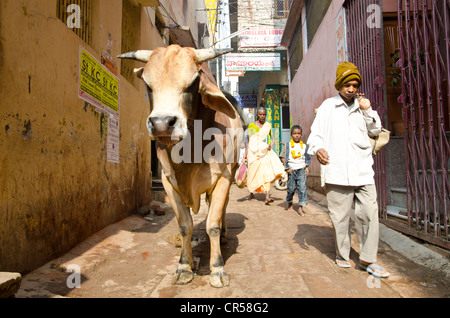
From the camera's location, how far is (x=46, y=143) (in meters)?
3.07

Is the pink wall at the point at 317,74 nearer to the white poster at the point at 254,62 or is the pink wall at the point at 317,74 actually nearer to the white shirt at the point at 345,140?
the white poster at the point at 254,62

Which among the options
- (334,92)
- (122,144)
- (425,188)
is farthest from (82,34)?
(334,92)

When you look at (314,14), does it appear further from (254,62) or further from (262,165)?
(254,62)

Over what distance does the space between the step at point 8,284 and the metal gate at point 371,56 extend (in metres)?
4.34

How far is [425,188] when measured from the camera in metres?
3.61

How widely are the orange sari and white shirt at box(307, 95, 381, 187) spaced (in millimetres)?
3348

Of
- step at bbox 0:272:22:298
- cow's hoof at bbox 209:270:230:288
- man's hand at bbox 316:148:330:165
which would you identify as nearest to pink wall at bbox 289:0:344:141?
man's hand at bbox 316:148:330:165

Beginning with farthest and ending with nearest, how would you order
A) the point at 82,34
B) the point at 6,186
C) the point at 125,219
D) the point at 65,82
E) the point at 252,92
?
the point at 252,92
the point at 125,219
the point at 82,34
the point at 65,82
the point at 6,186

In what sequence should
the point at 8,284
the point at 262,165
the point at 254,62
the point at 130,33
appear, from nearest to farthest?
the point at 8,284 < the point at 130,33 < the point at 262,165 < the point at 254,62

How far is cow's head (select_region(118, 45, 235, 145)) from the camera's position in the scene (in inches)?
84.0

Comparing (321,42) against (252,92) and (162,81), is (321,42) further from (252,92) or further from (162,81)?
(252,92)

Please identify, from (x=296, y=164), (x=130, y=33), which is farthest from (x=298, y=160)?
(x=130, y=33)

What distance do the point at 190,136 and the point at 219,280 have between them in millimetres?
1221

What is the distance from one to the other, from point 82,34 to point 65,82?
1.03 m
